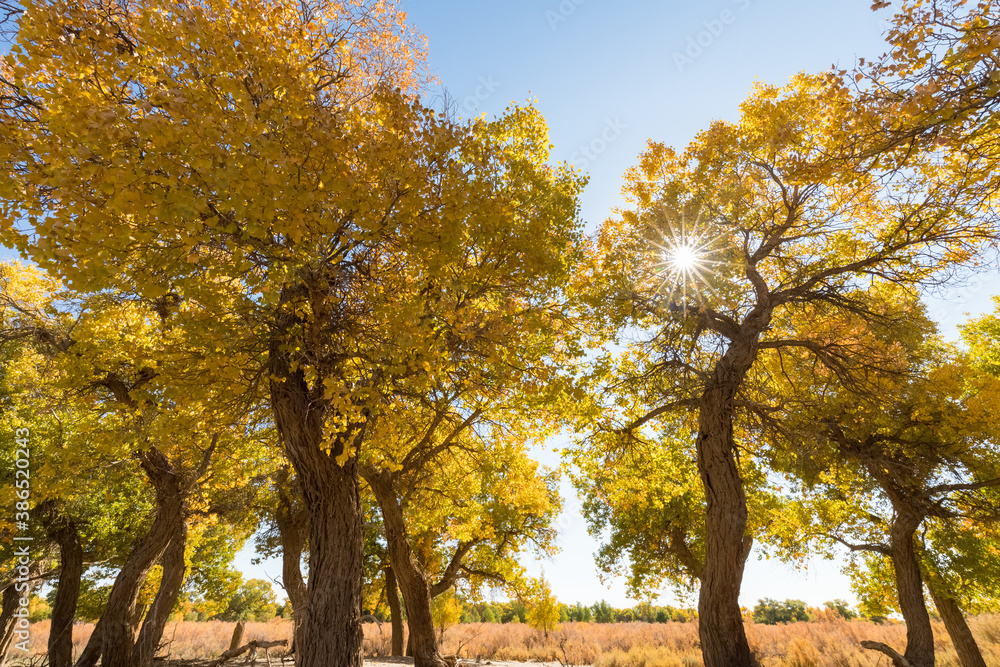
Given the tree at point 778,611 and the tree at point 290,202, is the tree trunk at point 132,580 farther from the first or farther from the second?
the tree at point 778,611

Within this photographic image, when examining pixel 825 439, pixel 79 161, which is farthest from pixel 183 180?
pixel 825 439

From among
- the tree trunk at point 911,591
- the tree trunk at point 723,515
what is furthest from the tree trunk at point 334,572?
the tree trunk at point 911,591

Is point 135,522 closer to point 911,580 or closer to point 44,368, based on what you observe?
point 44,368

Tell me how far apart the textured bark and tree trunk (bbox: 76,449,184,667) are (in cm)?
491

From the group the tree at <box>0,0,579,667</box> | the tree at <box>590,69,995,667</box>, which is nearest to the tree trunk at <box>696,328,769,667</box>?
the tree at <box>590,69,995,667</box>

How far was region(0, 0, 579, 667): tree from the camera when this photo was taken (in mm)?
3631

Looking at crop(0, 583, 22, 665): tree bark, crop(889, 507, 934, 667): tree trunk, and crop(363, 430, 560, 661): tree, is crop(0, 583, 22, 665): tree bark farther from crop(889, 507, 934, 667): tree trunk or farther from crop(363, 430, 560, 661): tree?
crop(889, 507, 934, 667): tree trunk

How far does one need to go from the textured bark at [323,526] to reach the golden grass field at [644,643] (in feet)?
25.4

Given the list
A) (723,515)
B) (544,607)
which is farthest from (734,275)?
(544,607)

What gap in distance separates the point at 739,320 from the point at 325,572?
8585 mm

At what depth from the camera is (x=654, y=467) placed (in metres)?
9.80

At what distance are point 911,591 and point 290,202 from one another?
13.8 meters

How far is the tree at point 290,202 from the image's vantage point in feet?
11.9

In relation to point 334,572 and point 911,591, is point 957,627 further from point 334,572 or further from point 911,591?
point 334,572
